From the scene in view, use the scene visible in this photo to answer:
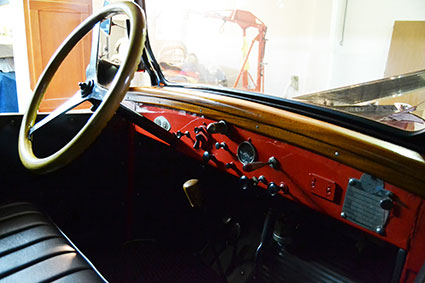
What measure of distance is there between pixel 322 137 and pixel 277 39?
3616 millimetres

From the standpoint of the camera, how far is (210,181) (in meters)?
1.32

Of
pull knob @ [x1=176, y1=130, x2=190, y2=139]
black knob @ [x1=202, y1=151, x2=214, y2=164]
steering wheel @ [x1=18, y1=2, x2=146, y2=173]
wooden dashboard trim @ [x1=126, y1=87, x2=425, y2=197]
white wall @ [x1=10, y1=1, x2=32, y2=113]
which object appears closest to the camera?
wooden dashboard trim @ [x1=126, y1=87, x2=425, y2=197]

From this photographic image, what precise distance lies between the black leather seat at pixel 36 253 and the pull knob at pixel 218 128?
509 mm

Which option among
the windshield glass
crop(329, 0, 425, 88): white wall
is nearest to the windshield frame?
the windshield glass

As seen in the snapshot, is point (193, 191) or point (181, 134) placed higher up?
point (181, 134)

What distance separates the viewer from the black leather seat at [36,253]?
3.06 ft

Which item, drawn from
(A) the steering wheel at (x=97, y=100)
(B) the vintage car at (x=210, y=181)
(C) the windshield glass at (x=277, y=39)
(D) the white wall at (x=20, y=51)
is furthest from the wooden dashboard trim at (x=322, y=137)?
(D) the white wall at (x=20, y=51)

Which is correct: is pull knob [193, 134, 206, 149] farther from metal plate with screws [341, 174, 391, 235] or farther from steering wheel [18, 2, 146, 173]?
metal plate with screws [341, 174, 391, 235]

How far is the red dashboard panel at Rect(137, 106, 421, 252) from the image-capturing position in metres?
0.65

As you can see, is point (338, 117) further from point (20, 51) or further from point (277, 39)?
point (20, 51)

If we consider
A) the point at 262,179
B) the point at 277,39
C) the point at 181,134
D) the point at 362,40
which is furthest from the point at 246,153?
the point at 277,39

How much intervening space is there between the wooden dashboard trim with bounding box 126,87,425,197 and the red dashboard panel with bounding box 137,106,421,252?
2 centimetres

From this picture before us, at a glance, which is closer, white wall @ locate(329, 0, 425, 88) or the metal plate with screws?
the metal plate with screws

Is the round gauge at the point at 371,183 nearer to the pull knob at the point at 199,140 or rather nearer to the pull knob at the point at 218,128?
the pull knob at the point at 218,128
